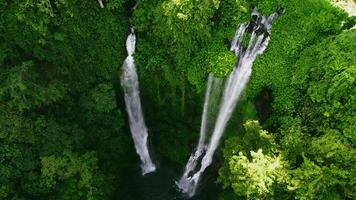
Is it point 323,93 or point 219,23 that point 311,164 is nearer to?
point 323,93

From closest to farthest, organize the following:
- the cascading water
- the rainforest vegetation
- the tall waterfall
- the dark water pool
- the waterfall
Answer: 1. the rainforest vegetation
2. the cascading water
3. the waterfall
4. the tall waterfall
5. the dark water pool

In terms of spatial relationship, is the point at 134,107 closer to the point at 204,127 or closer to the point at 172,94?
the point at 172,94

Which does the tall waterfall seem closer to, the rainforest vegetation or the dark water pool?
the rainforest vegetation

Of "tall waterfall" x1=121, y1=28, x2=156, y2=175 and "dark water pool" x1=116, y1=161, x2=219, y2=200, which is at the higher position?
"tall waterfall" x1=121, y1=28, x2=156, y2=175

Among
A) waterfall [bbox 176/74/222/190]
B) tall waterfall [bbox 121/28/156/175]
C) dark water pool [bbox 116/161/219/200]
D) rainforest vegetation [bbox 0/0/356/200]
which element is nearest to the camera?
rainforest vegetation [bbox 0/0/356/200]

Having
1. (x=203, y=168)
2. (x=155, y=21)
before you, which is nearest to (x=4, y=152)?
(x=155, y=21)

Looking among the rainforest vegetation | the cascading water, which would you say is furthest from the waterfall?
the rainforest vegetation

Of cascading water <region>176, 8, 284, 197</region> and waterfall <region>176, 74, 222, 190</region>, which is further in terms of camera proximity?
waterfall <region>176, 74, 222, 190</region>

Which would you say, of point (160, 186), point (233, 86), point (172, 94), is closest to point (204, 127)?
point (172, 94)
